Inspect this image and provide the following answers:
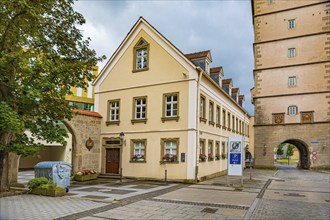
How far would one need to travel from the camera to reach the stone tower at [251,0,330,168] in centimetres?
3412

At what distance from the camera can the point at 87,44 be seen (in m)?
14.5

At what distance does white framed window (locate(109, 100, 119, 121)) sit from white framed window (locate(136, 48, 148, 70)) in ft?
11.0

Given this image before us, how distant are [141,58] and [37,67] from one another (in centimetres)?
1151

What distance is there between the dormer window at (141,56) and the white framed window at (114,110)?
10.2 ft

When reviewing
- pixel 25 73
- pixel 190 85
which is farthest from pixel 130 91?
pixel 25 73

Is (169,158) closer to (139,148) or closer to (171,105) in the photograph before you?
(139,148)

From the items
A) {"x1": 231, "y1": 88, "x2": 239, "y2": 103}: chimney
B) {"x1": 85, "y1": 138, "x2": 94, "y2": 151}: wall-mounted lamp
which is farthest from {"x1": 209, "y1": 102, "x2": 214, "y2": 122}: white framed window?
{"x1": 231, "y1": 88, "x2": 239, "y2": 103}: chimney

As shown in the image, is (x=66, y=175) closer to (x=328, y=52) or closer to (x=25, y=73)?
(x=25, y=73)

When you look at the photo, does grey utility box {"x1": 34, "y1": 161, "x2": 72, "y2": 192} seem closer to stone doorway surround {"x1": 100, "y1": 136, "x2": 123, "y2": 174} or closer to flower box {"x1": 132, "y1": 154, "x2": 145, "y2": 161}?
flower box {"x1": 132, "y1": 154, "x2": 145, "y2": 161}

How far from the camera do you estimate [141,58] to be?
74.2 ft

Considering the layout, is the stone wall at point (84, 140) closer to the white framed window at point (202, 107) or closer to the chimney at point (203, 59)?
the white framed window at point (202, 107)

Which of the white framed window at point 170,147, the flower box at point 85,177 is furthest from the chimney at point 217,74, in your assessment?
the flower box at point 85,177

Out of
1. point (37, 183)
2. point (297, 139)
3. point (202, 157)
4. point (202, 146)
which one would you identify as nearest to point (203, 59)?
point (202, 146)

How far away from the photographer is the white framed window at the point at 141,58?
22375mm
